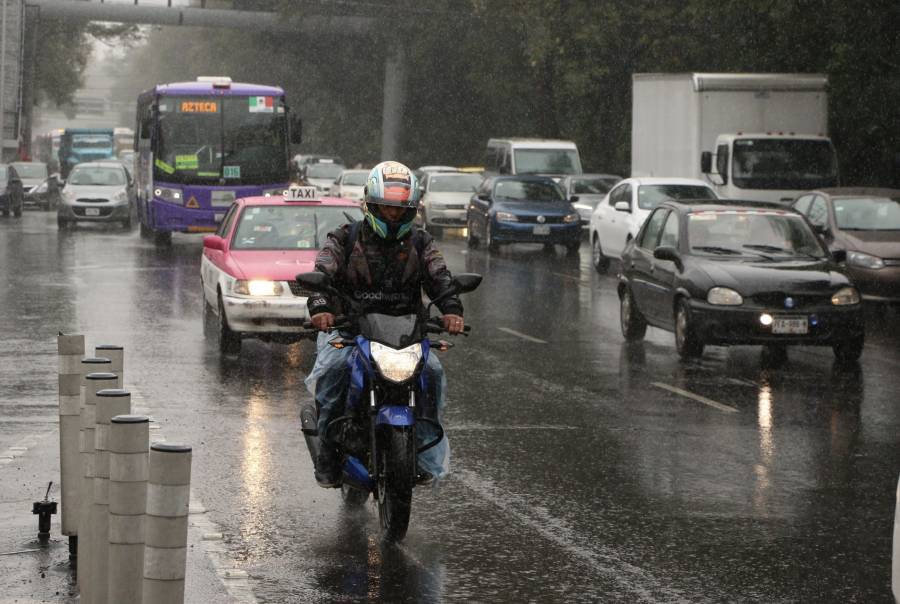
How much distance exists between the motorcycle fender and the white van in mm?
33982

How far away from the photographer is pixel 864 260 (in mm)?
21234

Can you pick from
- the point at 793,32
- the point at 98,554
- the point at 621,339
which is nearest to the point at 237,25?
the point at 793,32

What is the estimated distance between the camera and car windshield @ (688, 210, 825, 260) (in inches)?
637

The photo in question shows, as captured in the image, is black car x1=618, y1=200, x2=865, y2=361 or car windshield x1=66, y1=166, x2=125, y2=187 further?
car windshield x1=66, y1=166, x2=125, y2=187

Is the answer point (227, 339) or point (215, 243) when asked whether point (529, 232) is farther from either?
point (227, 339)

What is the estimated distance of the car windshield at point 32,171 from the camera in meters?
57.2

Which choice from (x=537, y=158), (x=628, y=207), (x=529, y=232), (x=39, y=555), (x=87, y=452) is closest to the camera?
(x=87, y=452)

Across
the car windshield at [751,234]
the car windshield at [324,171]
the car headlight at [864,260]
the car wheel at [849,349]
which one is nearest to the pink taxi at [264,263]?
the car windshield at [751,234]

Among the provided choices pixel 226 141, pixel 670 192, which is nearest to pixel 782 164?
pixel 670 192

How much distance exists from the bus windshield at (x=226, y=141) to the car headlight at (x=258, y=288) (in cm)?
1874

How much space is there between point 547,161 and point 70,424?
1385 inches

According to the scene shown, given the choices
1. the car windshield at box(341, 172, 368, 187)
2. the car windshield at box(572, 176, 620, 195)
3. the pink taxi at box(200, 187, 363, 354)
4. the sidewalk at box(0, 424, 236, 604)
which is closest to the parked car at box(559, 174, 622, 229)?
the car windshield at box(572, 176, 620, 195)

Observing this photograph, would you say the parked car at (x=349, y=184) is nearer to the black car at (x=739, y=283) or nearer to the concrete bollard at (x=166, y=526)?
the black car at (x=739, y=283)

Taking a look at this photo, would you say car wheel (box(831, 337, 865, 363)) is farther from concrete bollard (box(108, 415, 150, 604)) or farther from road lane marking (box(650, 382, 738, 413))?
concrete bollard (box(108, 415, 150, 604))
